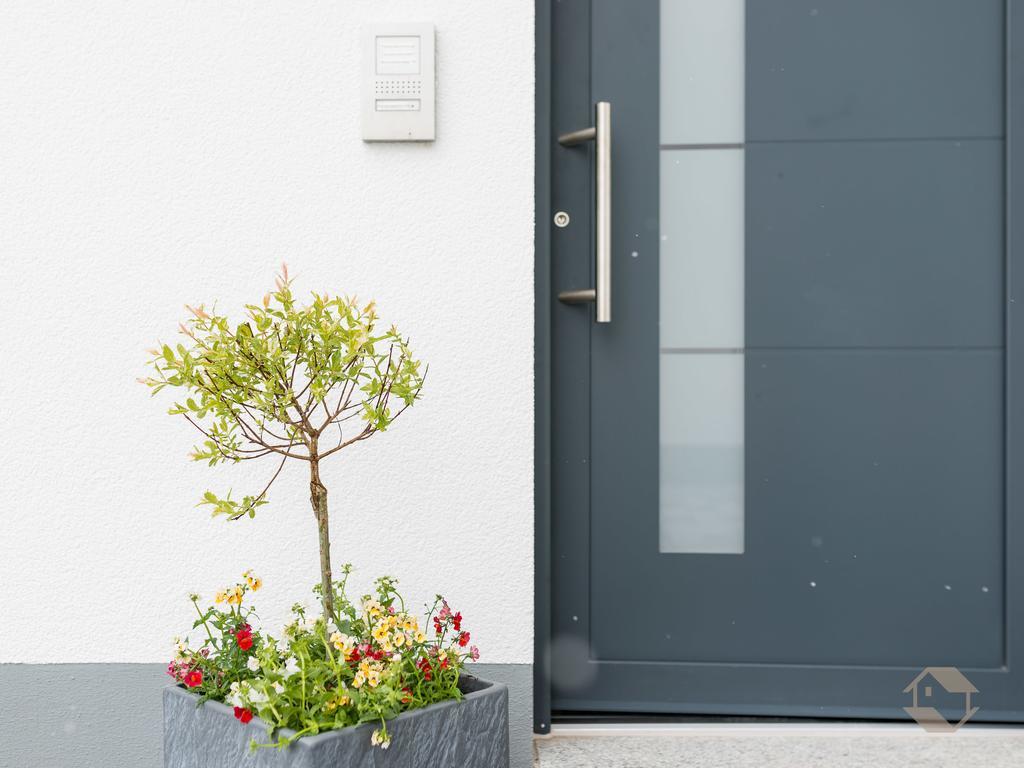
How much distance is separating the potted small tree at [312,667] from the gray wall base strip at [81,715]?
0.39 meters

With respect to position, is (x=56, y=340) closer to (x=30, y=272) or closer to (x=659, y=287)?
(x=30, y=272)

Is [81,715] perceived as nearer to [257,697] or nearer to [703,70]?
[257,697]

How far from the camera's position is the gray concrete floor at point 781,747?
1.59m

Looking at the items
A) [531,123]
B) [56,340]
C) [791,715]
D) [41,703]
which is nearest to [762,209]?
[531,123]

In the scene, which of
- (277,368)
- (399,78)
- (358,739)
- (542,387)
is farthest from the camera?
(542,387)

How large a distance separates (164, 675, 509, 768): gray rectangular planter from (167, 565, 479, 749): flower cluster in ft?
0.07

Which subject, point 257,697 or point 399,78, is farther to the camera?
point 399,78

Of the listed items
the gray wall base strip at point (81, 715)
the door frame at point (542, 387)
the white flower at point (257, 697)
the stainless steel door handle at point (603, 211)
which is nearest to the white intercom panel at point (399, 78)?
the door frame at point (542, 387)

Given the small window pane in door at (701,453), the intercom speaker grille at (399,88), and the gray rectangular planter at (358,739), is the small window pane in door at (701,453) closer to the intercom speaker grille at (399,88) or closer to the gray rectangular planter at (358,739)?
the gray rectangular planter at (358,739)

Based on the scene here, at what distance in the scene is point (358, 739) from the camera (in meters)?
1.19

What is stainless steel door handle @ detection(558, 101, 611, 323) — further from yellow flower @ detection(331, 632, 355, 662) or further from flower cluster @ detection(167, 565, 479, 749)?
yellow flower @ detection(331, 632, 355, 662)

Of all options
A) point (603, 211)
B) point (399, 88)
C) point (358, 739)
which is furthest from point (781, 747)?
point (399, 88)

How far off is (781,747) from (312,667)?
1.03 meters

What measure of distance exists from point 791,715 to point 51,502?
67.0 inches
